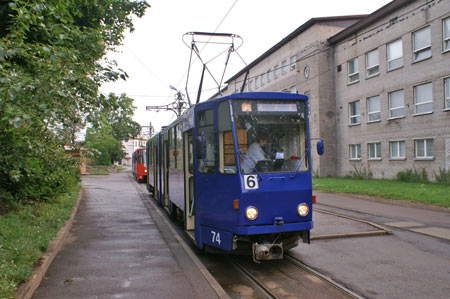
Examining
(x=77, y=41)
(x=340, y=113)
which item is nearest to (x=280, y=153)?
(x=77, y=41)

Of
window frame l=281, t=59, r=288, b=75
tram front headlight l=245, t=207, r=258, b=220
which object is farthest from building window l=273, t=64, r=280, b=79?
tram front headlight l=245, t=207, r=258, b=220

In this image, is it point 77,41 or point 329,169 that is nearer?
point 77,41

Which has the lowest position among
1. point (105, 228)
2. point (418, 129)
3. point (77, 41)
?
point (105, 228)

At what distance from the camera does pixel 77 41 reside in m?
9.86

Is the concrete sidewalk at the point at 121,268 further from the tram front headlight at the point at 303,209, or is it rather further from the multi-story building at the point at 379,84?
the multi-story building at the point at 379,84

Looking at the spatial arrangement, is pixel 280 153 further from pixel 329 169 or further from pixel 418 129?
pixel 329 169

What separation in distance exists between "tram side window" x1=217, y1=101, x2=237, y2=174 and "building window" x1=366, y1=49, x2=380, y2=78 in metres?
23.2

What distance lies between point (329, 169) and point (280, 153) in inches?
1045

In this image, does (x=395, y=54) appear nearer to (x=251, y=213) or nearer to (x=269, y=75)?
(x=269, y=75)

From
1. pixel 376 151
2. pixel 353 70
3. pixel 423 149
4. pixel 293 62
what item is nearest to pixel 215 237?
pixel 423 149

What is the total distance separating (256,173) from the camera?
20.2 ft

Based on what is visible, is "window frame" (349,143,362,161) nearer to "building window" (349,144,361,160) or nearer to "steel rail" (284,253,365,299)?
"building window" (349,144,361,160)

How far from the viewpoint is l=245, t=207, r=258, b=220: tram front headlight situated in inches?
235

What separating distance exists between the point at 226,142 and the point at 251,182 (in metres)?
0.78
